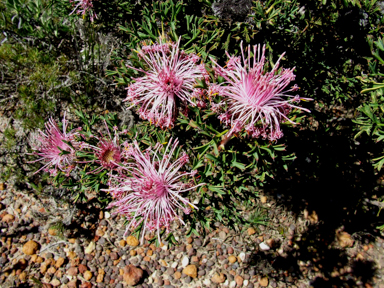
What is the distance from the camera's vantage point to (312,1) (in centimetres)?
221

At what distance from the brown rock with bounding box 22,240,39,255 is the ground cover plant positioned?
1.72ft

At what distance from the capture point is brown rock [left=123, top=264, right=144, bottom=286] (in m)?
2.72

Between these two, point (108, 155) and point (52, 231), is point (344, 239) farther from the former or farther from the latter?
point (52, 231)

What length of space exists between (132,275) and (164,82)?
1993 millimetres

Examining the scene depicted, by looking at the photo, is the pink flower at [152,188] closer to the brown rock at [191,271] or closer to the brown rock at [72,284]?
the brown rock at [191,271]

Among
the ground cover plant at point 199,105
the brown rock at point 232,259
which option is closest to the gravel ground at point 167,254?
the brown rock at point 232,259

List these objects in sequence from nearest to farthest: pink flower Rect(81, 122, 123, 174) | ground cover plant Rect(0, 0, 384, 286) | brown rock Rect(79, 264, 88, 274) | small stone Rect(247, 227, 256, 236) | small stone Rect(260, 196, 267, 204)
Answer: ground cover plant Rect(0, 0, 384, 286)
pink flower Rect(81, 122, 123, 174)
brown rock Rect(79, 264, 88, 274)
small stone Rect(247, 227, 256, 236)
small stone Rect(260, 196, 267, 204)

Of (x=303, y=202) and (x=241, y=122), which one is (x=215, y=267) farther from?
(x=241, y=122)

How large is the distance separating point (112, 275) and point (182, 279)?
70 centimetres

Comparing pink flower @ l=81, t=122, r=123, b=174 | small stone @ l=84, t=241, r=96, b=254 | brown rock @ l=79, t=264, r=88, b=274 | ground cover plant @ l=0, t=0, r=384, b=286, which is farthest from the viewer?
small stone @ l=84, t=241, r=96, b=254

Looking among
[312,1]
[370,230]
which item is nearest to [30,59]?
[312,1]

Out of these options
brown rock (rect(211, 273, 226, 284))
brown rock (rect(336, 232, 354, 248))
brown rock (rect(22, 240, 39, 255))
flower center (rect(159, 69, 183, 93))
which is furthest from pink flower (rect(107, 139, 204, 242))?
brown rock (rect(336, 232, 354, 248))

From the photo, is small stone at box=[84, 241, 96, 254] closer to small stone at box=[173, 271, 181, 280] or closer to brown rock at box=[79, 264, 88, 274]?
A: brown rock at box=[79, 264, 88, 274]

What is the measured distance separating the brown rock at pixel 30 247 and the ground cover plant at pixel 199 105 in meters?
0.52
